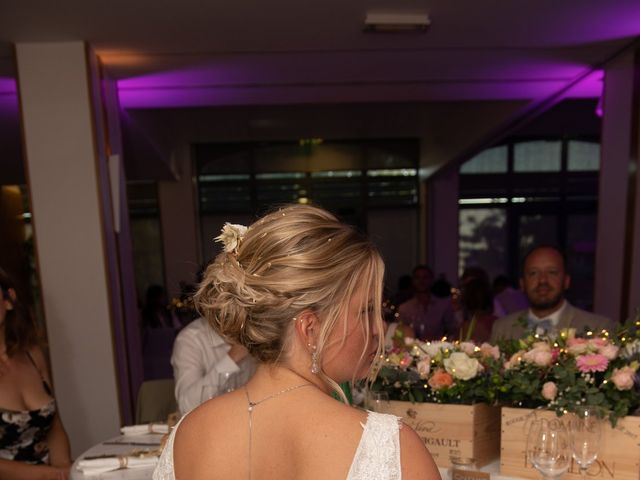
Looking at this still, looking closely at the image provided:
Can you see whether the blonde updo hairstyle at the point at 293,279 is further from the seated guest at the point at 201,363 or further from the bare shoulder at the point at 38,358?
the bare shoulder at the point at 38,358

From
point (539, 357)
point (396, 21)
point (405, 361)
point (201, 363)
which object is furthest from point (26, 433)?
point (396, 21)

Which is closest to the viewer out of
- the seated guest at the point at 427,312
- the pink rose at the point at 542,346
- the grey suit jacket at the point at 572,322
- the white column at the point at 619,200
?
the pink rose at the point at 542,346

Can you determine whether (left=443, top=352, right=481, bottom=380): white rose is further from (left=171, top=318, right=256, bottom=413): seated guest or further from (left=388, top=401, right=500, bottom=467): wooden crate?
(left=171, top=318, right=256, bottom=413): seated guest

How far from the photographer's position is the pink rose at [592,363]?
64.4 inches

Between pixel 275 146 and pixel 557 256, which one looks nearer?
pixel 557 256

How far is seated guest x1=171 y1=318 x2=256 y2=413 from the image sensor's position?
2.64m

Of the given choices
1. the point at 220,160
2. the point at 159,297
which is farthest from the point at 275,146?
the point at 159,297

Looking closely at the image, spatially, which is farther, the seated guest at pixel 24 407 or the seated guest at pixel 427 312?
the seated guest at pixel 427 312

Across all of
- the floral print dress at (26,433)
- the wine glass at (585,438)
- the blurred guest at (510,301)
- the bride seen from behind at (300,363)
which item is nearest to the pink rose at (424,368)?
the wine glass at (585,438)

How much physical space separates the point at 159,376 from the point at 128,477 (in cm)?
407

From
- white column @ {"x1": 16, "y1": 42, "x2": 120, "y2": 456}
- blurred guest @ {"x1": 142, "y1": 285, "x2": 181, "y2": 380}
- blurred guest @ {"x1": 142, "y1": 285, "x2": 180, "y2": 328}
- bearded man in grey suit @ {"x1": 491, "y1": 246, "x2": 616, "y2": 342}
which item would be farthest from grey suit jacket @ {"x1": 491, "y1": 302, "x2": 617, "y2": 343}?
blurred guest @ {"x1": 142, "y1": 285, "x2": 180, "y2": 328}

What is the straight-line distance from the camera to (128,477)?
6.64 ft

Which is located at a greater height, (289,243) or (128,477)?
(289,243)

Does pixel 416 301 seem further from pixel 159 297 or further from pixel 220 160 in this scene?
pixel 220 160
